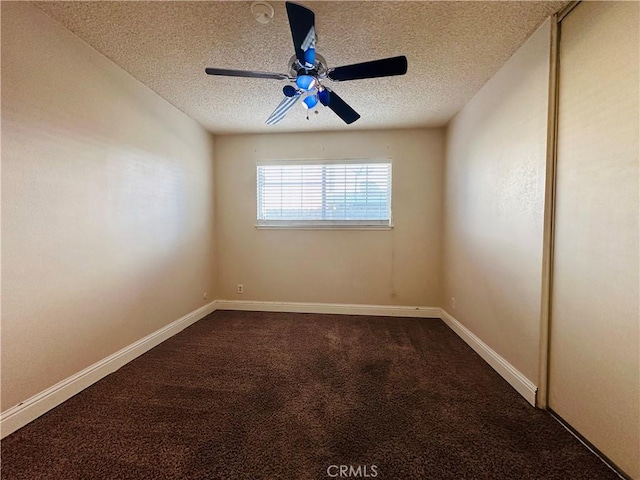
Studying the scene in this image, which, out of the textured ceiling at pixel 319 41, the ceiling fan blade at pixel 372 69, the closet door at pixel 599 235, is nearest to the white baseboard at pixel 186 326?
the closet door at pixel 599 235

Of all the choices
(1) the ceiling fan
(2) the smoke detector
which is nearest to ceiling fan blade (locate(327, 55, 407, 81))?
(1) the ceiling fan

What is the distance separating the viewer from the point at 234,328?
312 centimetres

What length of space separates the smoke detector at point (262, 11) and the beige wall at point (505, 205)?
1.72 meters

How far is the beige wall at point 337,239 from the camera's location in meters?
3.54

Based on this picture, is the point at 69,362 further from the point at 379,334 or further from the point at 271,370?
the point at 379,334

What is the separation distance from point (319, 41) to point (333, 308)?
9.76ft

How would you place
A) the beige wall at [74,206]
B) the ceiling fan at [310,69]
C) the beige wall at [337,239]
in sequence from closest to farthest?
the ceiling fan at [310,69]
the beige wall at [74,206]
the beige wall at [337,239]

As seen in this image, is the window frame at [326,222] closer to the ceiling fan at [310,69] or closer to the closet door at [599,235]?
the ceiling fan at [310,69]

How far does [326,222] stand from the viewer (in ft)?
12.2

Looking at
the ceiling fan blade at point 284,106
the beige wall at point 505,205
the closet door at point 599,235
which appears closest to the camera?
the closet door at point 599,235

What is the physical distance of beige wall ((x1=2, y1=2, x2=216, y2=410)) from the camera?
4.97 ft

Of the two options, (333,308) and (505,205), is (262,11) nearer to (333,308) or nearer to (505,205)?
(505,205)

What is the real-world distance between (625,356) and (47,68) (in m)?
3.54

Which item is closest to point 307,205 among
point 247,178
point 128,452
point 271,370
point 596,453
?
point 247,178
